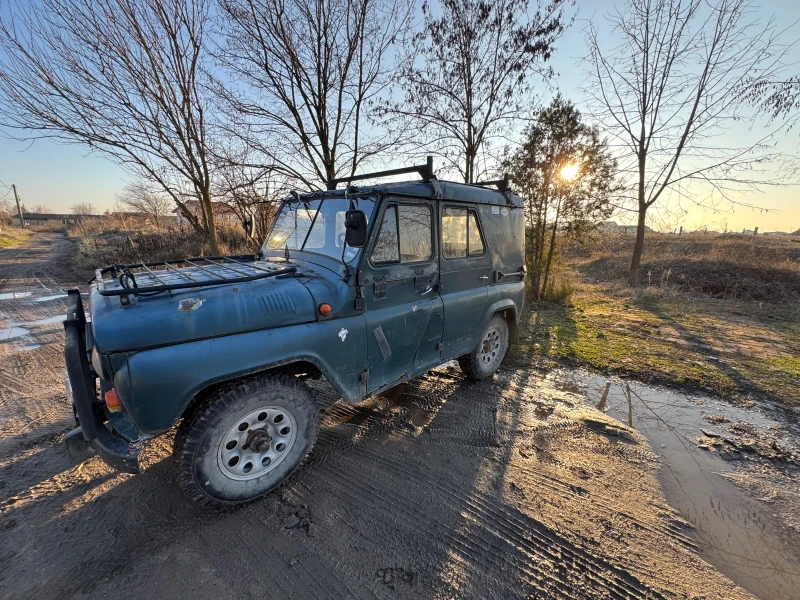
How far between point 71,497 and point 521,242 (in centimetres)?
523

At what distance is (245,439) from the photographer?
246 centimetres

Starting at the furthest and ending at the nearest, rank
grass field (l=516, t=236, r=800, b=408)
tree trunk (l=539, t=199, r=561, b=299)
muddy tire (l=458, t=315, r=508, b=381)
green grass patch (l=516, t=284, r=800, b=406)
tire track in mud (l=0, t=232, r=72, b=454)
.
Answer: tree trunk (l=539, t=199, r=561, b=299) → grass field (l=516, t=236, r=800, b=408) → green grass patch (l=516, t=284, r=800, b=406) → muddy tire (l=458, t=315, r=508, b=381) → tire track in mud (l=0, t=232, r=72, b=454)

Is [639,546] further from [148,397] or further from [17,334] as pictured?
[17,334]

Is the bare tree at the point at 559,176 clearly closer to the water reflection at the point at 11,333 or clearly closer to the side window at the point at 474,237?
the side window at the point at 474,237

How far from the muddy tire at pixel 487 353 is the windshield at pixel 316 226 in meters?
2.12

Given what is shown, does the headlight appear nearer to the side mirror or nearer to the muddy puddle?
the side mirror

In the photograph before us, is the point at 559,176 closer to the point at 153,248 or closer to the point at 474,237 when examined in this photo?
the point at 474,237

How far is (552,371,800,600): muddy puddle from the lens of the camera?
6.89 feet

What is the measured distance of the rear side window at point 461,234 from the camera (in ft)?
11.8

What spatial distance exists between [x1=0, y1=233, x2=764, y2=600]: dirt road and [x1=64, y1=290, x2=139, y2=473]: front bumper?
63 centimetres

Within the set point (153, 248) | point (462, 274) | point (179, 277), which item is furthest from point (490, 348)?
point (153, 248)

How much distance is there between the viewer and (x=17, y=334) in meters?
5.77

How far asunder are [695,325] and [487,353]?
18.0 ft

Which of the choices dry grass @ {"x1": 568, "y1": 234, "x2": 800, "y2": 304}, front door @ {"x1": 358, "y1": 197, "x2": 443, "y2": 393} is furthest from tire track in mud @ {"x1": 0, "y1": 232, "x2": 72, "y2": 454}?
dry grass @ {"x1": 568, "y1": 234, "x2": 800, "y2": 304}
